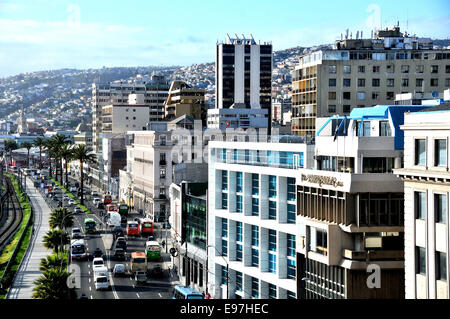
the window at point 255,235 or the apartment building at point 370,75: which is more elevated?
the apartment building at point 370,75

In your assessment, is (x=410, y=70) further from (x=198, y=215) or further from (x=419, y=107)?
(x=419, y=107)

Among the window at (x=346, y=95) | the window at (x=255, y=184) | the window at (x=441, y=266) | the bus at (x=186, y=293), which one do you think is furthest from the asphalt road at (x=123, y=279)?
the window at (x=441, y=266)

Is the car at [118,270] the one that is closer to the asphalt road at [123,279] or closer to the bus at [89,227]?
the asphalt road at [123,279]

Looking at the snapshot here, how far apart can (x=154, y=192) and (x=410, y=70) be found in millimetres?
58001

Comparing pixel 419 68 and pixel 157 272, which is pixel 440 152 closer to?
pixel 157 272

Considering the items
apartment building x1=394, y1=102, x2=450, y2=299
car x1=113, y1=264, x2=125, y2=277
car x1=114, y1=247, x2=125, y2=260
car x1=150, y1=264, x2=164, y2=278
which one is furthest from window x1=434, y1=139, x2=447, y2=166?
car x1=114, y1=247, x2=125, y2=260

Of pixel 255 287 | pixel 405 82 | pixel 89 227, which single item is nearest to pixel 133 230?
pixel 89 227

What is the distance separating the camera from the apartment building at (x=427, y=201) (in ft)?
125

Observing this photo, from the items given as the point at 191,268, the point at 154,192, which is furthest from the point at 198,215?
the point at 154,192

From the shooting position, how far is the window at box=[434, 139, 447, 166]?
38.3 metres

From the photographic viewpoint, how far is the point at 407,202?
41625 mm

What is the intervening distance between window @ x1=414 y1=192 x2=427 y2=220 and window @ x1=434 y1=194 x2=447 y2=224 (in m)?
1.05

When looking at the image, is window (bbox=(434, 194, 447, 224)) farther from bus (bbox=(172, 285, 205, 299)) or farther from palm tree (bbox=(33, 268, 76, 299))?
palm tree (bbox=(33, 268, 76, 299))

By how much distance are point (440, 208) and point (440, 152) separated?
8.37 feet
